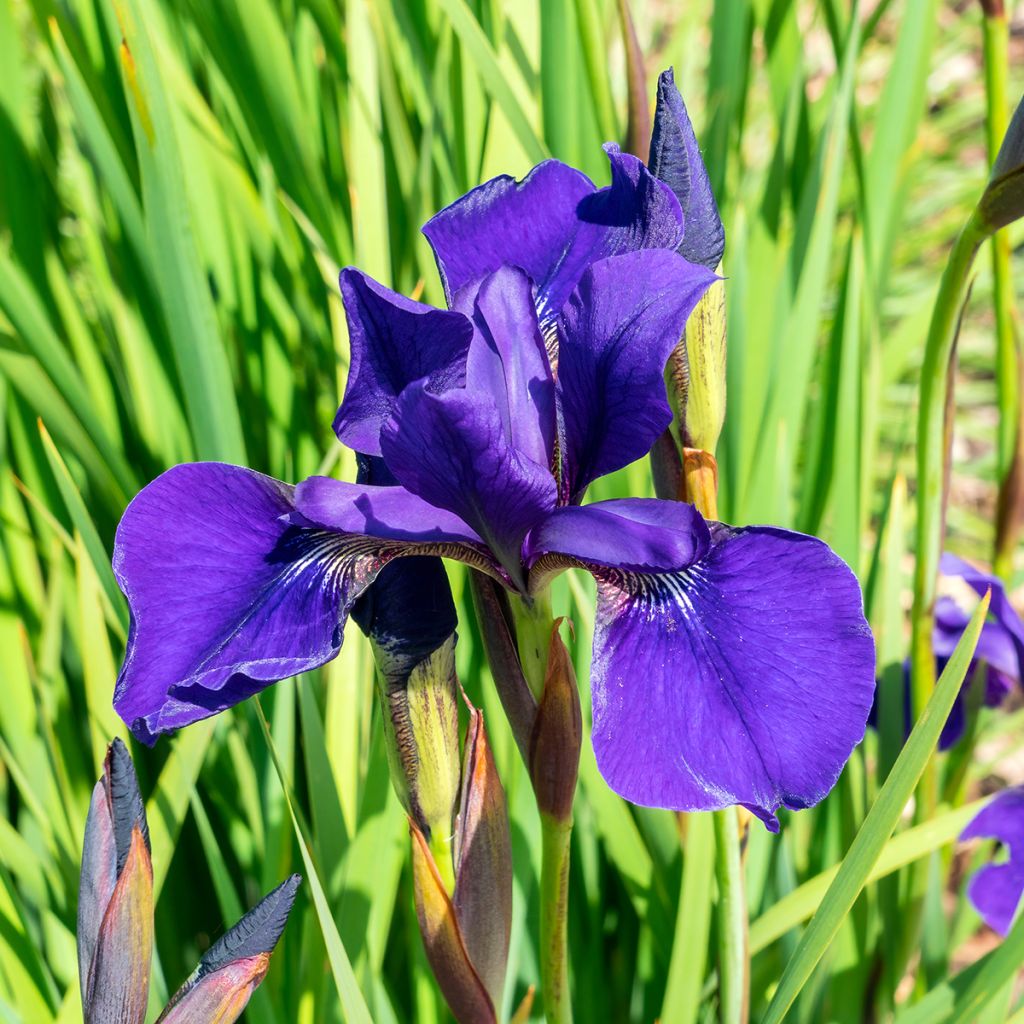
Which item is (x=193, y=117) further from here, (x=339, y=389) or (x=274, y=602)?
(x=274, y=602)

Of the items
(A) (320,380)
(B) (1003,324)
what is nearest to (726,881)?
(B) (1003,324)

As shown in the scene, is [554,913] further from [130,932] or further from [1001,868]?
[1001,868]

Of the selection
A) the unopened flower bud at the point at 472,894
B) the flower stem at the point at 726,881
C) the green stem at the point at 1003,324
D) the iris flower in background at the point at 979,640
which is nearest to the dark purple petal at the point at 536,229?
the flower stem at the point at 726,881

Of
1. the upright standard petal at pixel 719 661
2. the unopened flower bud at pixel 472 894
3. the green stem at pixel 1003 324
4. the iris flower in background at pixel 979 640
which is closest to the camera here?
the upright standard petal at pixel 719 661

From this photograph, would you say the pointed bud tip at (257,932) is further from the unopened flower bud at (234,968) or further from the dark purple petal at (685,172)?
the dark purple petal at (685,172)

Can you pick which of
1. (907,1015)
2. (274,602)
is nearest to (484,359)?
(274,602)

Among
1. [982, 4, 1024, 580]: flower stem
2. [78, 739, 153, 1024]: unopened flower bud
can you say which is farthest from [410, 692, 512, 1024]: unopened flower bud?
[982, 4, 1024, 580]: flower stem
